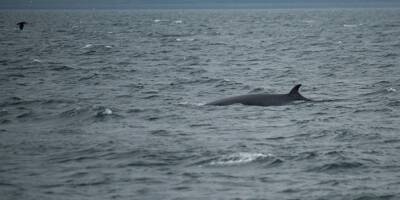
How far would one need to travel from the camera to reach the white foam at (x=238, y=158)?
1670 cm

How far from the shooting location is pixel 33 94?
94.9 feet

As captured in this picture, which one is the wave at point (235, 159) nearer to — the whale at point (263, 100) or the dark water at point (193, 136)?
the dark water at point (193, 136)

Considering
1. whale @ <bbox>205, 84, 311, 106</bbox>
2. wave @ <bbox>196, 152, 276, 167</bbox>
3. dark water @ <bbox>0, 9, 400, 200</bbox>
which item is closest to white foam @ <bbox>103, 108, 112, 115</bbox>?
dark water @ <bbox>0, 9, 400, 200</bbox>

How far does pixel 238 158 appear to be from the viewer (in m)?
17.0

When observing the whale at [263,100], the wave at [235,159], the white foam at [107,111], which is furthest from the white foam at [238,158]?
the whale at [263,100]

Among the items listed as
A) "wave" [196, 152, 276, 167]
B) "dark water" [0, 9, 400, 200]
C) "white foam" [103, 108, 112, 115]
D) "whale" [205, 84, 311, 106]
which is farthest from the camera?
"whale" [205, 84, 311, 106]

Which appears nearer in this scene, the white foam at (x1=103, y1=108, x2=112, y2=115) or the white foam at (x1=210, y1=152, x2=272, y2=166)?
the white foam at (x1=210, y1=152, x2=272, y2=166)

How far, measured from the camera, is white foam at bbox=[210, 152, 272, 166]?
1670 cm

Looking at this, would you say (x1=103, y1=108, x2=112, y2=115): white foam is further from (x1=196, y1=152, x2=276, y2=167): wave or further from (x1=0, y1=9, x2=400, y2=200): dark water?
(x1=196, y1=152, x2=276, y2=167): wave

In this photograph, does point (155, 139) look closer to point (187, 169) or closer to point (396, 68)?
point (187, 169)

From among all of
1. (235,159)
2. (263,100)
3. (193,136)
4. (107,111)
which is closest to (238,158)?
(235,159)

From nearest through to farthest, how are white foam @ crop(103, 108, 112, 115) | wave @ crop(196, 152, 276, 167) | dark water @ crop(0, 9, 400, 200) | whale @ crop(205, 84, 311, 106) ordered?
1. dark water @ crop(0, 9, 400, 200)
2. wave @ crop(196, 152, 276, 167)
3. white foam @ crop(103, 108, 112, 115)
4. whale @ crop(205, 84, 311, 106)

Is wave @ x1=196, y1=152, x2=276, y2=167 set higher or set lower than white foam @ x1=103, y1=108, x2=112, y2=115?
higher

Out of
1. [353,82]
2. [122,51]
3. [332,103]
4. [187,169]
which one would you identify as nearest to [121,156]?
[187,169]
